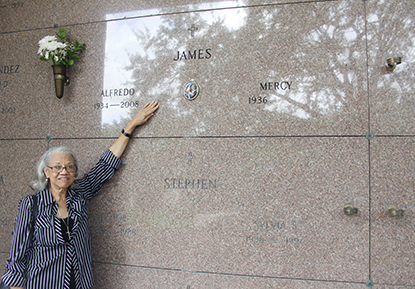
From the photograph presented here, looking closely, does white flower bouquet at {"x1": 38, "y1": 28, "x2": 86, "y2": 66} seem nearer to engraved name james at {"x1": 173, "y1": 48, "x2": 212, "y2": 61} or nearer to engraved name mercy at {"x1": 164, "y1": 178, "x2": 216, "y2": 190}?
engraved name james at {"x1": 173, "y1": 48, "x2": 212, "y2": 61}

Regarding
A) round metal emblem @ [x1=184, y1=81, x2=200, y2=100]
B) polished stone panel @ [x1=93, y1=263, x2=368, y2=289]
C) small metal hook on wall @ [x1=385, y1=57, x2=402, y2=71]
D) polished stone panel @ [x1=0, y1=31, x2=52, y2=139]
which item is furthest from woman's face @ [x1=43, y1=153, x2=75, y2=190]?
small metal hook on wall @ [x1=385, y1=57, x2=402, y2=71]

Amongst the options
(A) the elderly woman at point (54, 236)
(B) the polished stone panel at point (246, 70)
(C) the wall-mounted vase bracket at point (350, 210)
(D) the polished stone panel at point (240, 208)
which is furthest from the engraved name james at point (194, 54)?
(C) the wall-mounted vase bracket at point (350, 210)

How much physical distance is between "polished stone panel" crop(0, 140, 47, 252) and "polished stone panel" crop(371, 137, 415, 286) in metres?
3.22

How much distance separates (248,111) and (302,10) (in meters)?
1.04

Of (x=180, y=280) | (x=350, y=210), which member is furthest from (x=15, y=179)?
(x=350, y=210)

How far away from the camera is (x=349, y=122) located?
2.29m

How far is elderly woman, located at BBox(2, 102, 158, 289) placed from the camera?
1.92 meters

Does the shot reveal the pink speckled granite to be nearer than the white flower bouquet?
Yes

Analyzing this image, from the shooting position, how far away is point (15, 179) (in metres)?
2.78

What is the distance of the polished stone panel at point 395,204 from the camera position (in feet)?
7.11

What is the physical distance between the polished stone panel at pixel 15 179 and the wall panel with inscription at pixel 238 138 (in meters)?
0.02

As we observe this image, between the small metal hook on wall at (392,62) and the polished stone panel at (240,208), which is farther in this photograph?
the polished stone panel at (240,208)

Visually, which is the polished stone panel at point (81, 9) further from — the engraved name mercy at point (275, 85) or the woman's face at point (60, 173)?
the woman's face at point (60, 173)

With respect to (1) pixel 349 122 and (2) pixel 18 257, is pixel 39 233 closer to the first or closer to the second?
(2) pixel 18 257
